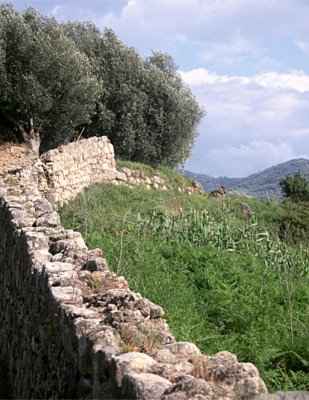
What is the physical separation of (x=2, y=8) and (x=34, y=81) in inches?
150

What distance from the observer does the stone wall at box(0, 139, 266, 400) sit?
13.7ft

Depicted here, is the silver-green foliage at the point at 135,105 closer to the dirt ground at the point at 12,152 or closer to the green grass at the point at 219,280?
the dirt ground at the point at 12,152

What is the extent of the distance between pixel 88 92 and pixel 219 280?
59.3 ft

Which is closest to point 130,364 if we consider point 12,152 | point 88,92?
point 12,152

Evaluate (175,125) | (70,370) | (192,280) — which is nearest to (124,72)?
(175,125)

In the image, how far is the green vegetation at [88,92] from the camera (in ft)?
86.2

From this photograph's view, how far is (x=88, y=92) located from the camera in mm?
27594

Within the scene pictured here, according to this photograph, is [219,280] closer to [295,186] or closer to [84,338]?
[84,338]

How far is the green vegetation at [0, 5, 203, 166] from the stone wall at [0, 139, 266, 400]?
625 inches

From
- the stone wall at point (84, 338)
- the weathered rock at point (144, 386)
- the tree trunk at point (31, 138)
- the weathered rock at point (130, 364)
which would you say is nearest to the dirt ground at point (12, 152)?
the tree trunk at point (31, 138)

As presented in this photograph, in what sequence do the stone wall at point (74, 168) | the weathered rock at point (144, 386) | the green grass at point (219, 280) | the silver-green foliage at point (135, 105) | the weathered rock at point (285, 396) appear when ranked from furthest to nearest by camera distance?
the silver-green foliage at point (135, 105) → the stone wall at point (74, 168) → the green grass at point (219, 280) → the weathered rock at point (285, 396) → the weathered rock at point (144, 386)

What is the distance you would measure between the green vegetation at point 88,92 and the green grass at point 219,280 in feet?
33.2

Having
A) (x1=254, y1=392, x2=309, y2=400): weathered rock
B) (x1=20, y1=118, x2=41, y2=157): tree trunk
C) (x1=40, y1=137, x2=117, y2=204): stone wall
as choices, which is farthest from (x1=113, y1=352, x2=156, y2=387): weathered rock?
(x1=20, y1=118, x2=41, y2=157): tree trunk

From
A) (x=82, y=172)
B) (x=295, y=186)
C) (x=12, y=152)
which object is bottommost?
(x=82, y=172)
